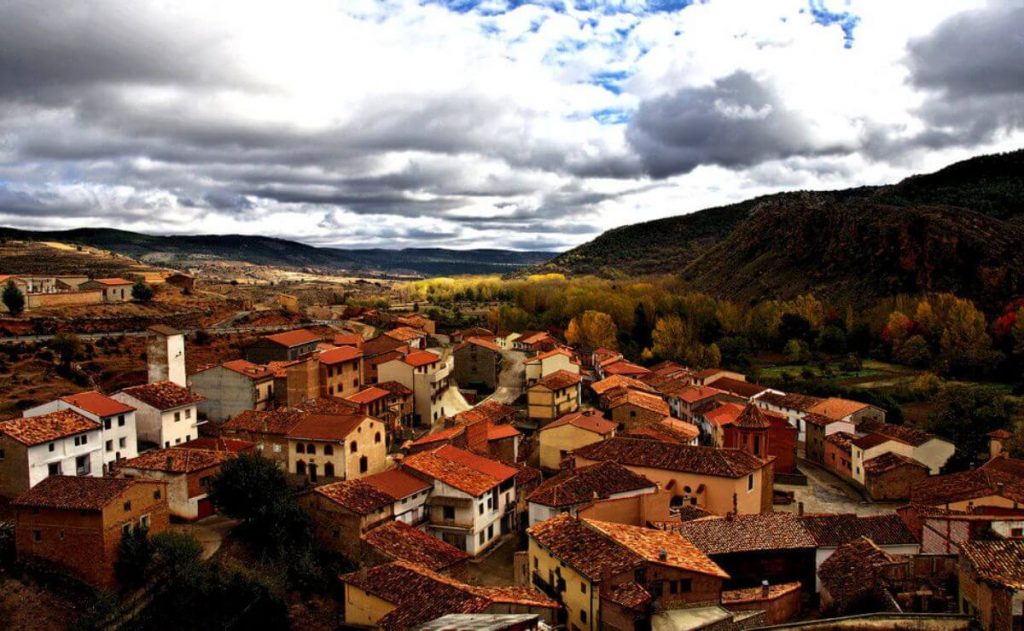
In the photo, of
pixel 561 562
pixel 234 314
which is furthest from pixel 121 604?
pixel 234 314

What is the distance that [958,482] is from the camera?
3155cm

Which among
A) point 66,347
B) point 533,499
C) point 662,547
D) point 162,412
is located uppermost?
point 66,347

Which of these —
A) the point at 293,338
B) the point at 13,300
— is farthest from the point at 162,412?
the point at 13,300

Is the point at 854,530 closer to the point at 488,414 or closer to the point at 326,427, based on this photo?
the point at 326,427

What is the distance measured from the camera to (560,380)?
47.9 m

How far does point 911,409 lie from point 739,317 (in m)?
30.4

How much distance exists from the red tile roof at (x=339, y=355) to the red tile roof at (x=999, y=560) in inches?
1309

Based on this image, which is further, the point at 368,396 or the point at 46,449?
the point at 368,396

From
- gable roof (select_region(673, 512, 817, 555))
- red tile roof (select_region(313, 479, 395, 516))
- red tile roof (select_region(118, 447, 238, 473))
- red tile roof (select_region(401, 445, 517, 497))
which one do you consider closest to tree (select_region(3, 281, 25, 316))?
red tile roof (select_region(118, 447, 238, 473))

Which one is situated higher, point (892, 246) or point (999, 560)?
point (892, 246)

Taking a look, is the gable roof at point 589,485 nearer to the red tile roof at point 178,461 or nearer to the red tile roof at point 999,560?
the red tile roof at point 999,560

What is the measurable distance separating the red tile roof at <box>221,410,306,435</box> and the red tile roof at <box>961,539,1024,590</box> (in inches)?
996

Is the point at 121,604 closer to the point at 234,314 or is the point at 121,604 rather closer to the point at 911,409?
the point at 234,314

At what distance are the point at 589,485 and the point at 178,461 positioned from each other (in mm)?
15420
